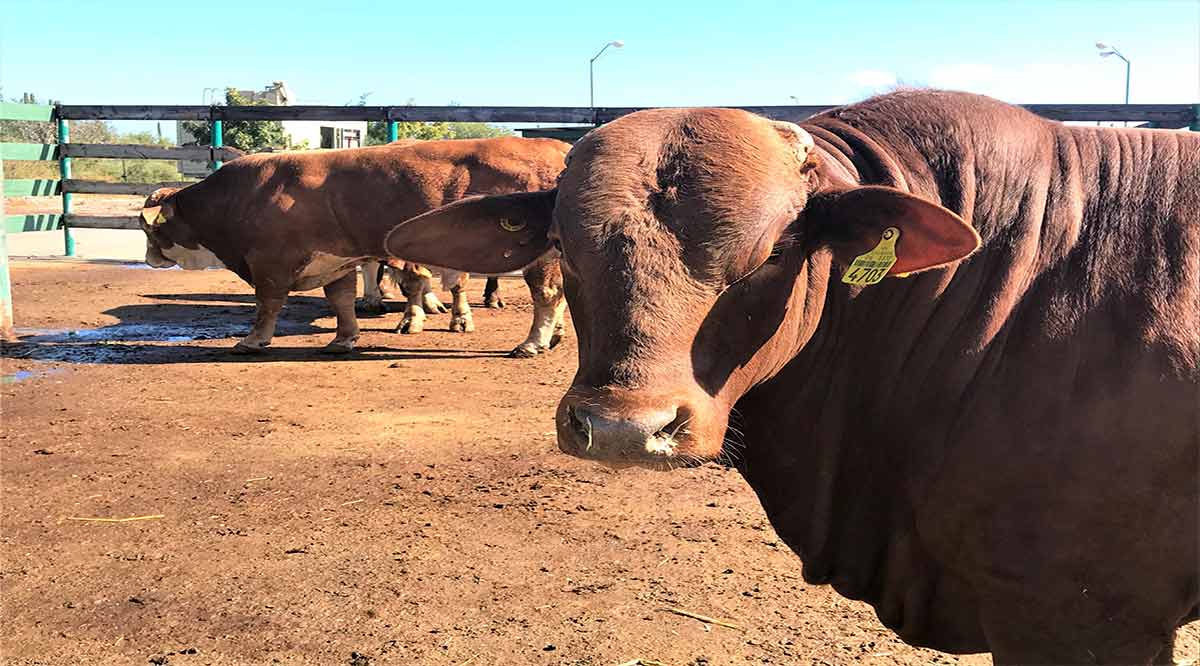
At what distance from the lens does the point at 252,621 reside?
3693mm

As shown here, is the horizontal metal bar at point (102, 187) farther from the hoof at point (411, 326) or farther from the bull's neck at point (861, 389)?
the bull's neck at point (861, 389)

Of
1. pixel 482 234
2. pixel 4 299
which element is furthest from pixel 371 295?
pixel 482 234

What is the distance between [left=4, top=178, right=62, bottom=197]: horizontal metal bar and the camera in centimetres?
1488

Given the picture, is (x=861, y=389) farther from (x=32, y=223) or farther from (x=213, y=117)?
(x=32, y=223)

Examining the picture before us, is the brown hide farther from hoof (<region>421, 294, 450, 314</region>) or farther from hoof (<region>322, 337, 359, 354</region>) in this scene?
hoof (<region>421, 294, 450, 314</region>)

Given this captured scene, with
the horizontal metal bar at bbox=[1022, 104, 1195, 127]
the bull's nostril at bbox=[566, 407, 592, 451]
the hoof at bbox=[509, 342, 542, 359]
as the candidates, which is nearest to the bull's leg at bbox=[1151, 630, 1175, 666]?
the bull's nostril at bbox=[566, 407, 592, 451]

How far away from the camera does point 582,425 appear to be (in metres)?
2.13

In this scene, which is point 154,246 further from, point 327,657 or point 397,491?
point 327,657

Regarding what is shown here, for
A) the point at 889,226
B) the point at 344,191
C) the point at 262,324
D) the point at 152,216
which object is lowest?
the point at 262,324

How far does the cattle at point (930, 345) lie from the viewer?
2158 millimetres

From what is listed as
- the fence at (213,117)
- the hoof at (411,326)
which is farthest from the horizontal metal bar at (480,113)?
the hoof at (411,326)

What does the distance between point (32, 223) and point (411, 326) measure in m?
9.06

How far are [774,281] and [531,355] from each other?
6.67 metres

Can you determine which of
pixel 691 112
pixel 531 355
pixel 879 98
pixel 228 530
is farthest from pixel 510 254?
pixel 531 355
